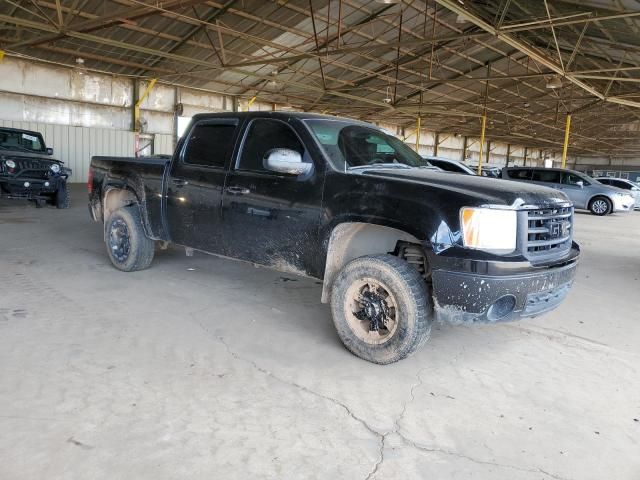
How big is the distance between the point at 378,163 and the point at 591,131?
141ft

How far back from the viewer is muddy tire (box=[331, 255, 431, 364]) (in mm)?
3424

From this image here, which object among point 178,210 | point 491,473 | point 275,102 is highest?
point 275,102

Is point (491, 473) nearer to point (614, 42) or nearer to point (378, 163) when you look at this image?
point (378, 163)

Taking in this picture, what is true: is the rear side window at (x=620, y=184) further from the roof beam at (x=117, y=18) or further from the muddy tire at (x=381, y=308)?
the muddy tire at (x=381, y=308)

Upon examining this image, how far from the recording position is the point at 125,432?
261cm

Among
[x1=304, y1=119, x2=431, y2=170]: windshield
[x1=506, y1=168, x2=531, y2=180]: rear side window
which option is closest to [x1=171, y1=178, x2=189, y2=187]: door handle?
[x1=304, y1=119, x2=431, y2=170]: windshield

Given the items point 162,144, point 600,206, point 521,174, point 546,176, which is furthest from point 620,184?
point 162,144

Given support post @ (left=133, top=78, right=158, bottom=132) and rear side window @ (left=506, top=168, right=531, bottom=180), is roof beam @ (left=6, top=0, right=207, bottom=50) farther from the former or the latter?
rear side window @ (left=506, top=168, right=531, bottom=180)

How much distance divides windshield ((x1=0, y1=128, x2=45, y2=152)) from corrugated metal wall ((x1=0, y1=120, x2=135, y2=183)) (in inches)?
309

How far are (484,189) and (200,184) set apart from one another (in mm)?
2686

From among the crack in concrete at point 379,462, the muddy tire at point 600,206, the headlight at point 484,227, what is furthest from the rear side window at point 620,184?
the crack in concrete at point 379,462

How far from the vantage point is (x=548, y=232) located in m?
3.57

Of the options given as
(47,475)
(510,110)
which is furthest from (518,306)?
(510,110)

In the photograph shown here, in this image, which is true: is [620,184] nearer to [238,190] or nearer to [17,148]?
[238,190]
